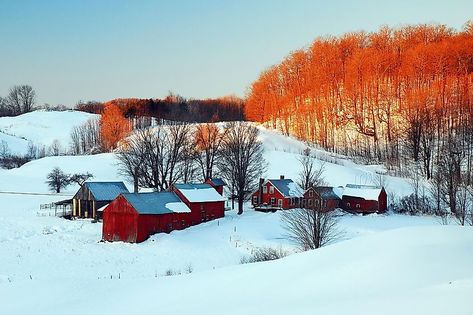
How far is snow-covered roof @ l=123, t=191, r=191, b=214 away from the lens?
30594 mm

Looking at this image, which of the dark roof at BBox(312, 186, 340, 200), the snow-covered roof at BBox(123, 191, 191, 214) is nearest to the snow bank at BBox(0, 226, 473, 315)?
the snow-covered roof at BBox(123, 191, 191, 214)

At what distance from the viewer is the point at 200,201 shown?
34.7 metres

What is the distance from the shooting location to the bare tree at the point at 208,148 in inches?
2037

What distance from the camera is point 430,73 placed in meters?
62.7

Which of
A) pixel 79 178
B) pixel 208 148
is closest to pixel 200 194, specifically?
pixel 208 148

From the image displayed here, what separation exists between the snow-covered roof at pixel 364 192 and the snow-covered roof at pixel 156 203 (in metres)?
14.1

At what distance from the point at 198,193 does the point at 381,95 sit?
1546 inches

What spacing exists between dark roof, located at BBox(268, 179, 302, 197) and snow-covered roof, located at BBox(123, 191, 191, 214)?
9978 millimetres

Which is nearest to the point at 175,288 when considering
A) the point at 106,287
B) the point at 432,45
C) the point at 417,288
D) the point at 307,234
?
the point at 106,287

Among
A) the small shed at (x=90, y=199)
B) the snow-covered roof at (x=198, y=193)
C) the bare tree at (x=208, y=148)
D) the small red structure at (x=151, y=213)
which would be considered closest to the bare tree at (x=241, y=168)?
the snow-covered roof at (x=198, y=193)

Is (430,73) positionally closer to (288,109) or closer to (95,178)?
(288,109)

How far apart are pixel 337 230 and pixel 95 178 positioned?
32.5 meters

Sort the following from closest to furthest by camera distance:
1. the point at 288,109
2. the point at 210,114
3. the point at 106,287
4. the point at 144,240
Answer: the point at 106,287 < the point at 144,240 < the point at 288,109 < the point at 210,114

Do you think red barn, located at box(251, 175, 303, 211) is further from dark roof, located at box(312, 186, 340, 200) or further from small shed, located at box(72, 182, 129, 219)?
small shed, located at box(72, 182, 129, 219)
